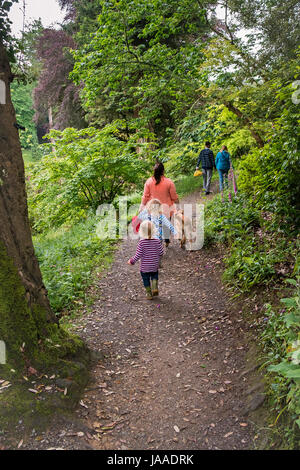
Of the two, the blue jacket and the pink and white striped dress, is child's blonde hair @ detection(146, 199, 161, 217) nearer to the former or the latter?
the pink and white striped dress

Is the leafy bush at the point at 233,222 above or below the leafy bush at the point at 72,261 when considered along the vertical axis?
above

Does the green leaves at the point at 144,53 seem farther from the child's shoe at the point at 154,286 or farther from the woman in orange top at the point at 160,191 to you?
the child's shoe at the point at 154,286

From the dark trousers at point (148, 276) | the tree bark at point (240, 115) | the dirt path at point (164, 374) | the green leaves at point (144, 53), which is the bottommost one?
the dirt path at point (164, 374)

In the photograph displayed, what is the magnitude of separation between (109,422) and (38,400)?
0.67 m

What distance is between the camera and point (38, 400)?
2865 mm

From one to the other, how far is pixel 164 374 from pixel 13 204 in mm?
2419

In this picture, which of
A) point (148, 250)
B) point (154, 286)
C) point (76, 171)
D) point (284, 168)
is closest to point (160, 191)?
point (148, 250)

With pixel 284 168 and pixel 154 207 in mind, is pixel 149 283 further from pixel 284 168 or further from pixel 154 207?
pixel 284 168

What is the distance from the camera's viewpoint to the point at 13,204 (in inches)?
122

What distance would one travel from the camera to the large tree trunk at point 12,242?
9.95ft

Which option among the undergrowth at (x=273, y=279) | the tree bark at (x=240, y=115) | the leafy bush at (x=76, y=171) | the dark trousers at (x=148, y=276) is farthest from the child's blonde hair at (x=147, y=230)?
the leafy bush at (x=76, y=171)

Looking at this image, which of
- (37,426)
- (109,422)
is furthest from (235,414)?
(37,426)

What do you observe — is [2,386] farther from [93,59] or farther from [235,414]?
[93,59]

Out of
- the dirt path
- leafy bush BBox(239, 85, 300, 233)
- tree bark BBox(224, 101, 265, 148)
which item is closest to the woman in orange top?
the dirt path
